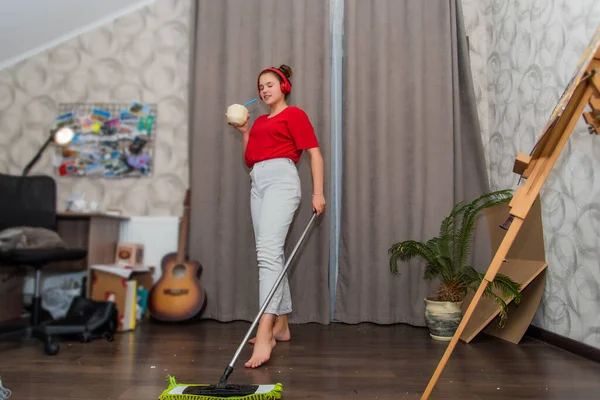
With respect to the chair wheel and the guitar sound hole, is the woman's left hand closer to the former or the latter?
the guitar sound hole

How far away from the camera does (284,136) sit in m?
2.13

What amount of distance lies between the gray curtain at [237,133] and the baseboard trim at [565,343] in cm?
113

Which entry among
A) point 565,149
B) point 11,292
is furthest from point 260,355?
point 11,292

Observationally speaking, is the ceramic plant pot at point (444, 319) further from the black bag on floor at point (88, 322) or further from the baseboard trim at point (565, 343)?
the black bag on floor at point (88, 322)

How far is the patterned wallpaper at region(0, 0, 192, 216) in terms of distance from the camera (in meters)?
3.04

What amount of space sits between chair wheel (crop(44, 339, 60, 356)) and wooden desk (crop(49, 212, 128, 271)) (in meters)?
0.70

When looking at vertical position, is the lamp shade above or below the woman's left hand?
above

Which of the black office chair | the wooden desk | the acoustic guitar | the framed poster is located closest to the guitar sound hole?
the acoustic guitar

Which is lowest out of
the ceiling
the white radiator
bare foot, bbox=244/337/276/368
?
bare foot, bbox=244/337/276/368

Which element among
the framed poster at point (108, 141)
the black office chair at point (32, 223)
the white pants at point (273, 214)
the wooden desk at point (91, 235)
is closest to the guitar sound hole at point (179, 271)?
the wooden desk at point (91, 235)

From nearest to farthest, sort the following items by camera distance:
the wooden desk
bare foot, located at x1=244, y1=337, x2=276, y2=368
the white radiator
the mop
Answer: the mop, bare foot, located at x1=244, y1=337, x2=276, y2=368, the wooden desk, the white radiator

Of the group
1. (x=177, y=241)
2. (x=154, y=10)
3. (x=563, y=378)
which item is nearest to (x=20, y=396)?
(x=177, y=241)

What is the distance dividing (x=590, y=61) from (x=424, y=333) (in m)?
1.74

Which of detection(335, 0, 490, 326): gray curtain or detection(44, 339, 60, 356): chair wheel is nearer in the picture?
detection(44, 339, 60, 356): chair wheel
